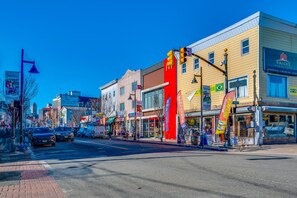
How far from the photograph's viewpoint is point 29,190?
312 inches

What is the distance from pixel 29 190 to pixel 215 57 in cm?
2427

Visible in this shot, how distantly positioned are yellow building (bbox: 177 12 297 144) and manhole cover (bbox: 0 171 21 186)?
16.8m

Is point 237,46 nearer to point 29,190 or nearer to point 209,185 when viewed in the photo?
point 209,185

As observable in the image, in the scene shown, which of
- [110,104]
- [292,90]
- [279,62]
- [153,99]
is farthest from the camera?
[110,104]

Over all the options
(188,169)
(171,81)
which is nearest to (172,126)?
(171,81)

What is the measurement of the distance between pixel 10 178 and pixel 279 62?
22564mm

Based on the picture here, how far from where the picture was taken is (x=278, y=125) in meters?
25.4

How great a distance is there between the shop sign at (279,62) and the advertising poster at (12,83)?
724 inches

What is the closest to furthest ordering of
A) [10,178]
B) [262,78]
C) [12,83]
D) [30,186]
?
[30,186] → [10,178] → [12,83] → [262,78]

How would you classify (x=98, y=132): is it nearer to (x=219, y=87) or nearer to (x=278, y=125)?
(x=219, y=87)

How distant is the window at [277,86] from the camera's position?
24.9 meters

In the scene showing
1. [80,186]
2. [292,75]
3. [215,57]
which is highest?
[215,57]

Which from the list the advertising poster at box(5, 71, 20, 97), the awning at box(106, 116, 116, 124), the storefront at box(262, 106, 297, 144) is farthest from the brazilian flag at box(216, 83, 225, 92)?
the awning at box(106, 116, 116, 124)

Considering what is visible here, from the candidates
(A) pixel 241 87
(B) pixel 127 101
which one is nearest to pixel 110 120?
(B) pixel 127 101
